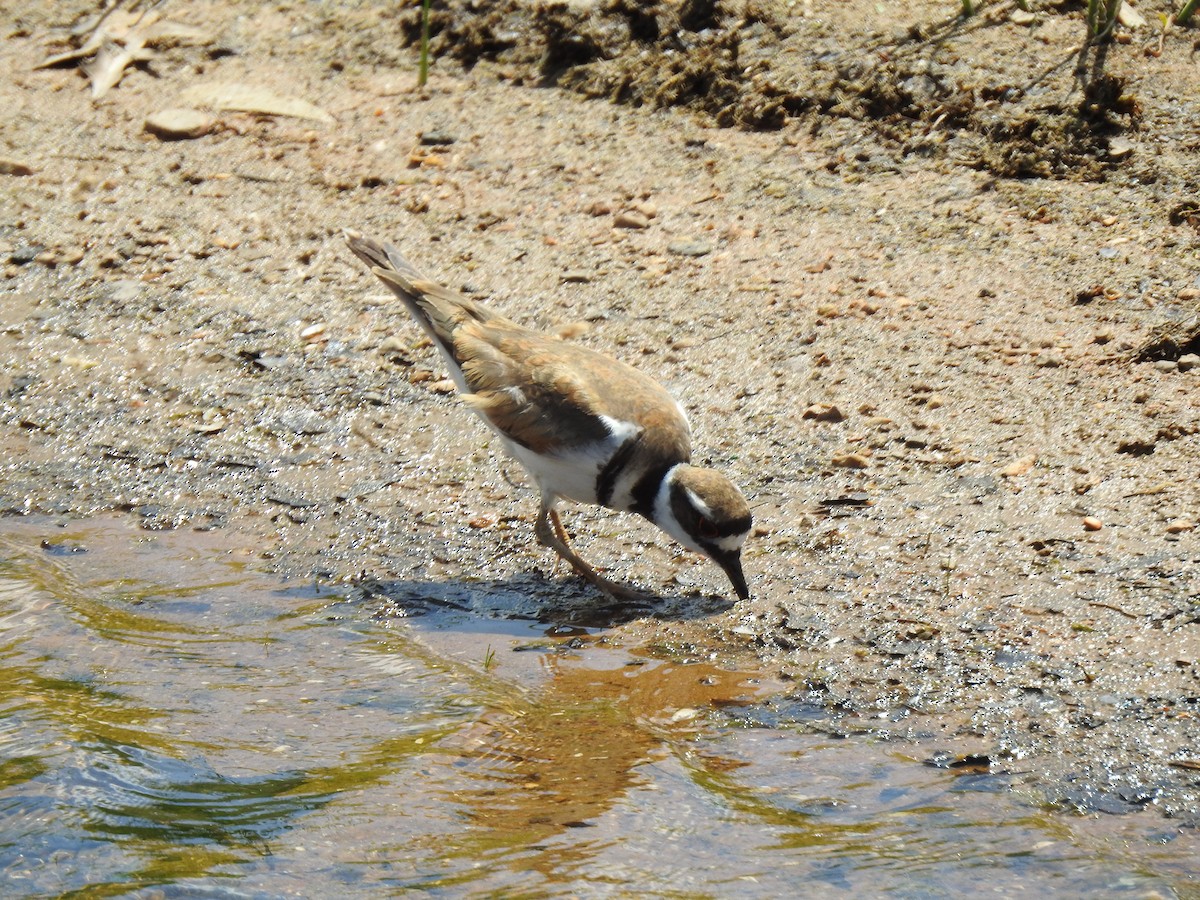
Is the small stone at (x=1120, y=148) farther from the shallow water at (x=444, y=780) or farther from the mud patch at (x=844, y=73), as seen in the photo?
the shallow water at (x=444, y=780)

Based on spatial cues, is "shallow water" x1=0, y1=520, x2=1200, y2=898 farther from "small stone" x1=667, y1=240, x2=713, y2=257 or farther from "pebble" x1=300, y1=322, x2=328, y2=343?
"small stone" x1=667, y1=240, x2=713, y2=257

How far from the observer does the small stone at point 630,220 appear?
8789 millimetres

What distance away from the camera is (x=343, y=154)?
9977 millimetres

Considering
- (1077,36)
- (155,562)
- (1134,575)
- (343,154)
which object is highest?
(1077,36)

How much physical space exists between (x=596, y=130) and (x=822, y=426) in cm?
359

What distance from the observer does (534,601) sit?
632 cm

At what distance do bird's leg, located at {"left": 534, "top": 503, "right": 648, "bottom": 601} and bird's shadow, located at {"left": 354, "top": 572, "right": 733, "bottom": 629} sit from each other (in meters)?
0.04

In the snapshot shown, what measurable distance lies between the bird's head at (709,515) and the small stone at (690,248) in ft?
8.89

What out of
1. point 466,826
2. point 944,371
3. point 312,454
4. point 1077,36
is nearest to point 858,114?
point 1077,36

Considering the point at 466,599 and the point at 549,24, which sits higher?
the point at 549,24

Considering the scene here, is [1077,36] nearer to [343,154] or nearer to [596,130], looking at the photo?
[596,130]

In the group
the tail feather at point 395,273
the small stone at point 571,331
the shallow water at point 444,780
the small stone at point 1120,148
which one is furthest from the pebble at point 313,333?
the small stone at point 1120,148

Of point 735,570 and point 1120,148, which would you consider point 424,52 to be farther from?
point 735,570

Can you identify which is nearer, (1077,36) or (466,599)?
(466,599)
